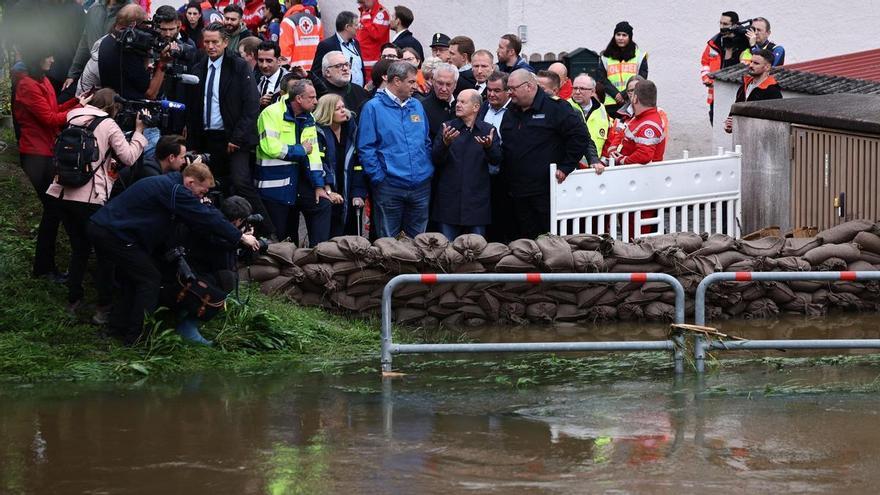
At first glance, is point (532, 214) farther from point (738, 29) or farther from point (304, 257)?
point (738, 29)

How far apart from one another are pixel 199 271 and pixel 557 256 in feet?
9.58

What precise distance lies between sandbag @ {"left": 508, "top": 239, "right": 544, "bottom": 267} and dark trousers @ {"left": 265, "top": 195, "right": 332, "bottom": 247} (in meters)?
1.64

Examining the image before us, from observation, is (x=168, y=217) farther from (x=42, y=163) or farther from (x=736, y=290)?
(x=736, y=290)

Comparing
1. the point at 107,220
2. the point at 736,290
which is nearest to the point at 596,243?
the point at 736,290

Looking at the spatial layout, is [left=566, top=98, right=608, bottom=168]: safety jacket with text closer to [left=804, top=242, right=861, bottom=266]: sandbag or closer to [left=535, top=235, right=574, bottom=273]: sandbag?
[left=535, top=235, right=574, bottom=273]: sandbag

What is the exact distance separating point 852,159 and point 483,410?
5357 millimetres

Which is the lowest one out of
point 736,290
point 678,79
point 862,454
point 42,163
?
point 862,454

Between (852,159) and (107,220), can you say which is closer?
(107,220)

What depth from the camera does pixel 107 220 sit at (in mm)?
9984

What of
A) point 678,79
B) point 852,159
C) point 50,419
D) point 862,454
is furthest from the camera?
point 678,79

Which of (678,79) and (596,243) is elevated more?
(678,79)

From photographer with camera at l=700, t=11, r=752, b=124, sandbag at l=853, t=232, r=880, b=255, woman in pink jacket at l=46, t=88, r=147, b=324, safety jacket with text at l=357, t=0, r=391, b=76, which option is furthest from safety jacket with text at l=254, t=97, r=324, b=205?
photographer with camera at l=700, t=11, r=752, b=124

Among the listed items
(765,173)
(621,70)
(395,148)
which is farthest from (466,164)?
(621,70)

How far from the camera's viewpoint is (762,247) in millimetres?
12219
